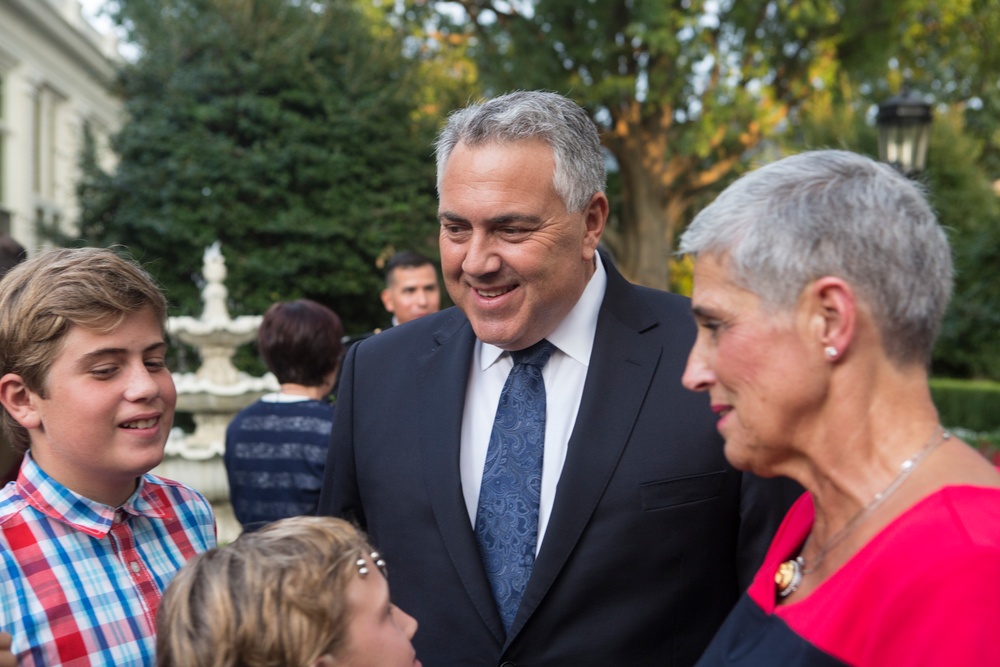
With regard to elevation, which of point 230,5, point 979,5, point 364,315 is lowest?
point 364,315

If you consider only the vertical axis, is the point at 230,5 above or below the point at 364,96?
above

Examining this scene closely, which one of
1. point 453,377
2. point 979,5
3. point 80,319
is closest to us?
point 80,319

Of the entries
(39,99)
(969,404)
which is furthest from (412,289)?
(39,99)

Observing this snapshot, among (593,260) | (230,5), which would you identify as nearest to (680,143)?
(230,5)

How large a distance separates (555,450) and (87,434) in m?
1.06

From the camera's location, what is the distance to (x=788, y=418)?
1.62 m

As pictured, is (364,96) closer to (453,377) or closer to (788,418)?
(453,377)

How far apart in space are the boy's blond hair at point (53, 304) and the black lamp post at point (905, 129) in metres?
7.25

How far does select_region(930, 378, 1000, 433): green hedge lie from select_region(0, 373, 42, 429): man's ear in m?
16.9

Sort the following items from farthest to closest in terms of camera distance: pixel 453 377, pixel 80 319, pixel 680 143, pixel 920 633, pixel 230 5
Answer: pixel 680 143 → pixel 230 5 → pixel 453 377 → pixel 80 319 → pixel 920 633

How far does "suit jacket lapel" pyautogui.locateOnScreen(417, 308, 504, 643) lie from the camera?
2.38 meters

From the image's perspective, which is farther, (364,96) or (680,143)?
(680,143)

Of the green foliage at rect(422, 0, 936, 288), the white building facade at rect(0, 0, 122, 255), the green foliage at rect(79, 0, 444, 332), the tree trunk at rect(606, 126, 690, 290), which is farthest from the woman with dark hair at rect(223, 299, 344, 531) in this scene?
the white building facade at rect(0, 0, 122, 255)

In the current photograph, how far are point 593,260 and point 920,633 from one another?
1468 mm
